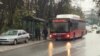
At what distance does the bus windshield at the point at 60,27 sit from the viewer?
143ft

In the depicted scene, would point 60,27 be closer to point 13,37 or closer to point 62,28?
point 62,28

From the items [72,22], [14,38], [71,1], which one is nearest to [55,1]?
[71,1]

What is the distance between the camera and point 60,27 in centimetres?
4344

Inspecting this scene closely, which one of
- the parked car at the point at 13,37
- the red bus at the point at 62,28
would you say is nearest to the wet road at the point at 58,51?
the parked car at the point at 13,37

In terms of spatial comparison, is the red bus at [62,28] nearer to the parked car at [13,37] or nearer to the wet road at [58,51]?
the parked car at [13,37]

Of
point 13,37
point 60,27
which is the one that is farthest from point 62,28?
point 13,37

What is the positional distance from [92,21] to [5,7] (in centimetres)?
12516

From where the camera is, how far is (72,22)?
4459 cm

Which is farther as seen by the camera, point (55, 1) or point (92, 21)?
point (92, 21)

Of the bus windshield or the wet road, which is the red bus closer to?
the bus windshield

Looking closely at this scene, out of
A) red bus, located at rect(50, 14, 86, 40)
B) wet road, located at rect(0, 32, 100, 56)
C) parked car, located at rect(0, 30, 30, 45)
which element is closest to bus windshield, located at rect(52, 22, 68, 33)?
red bus, located at rect(50, 14, 86, 40)

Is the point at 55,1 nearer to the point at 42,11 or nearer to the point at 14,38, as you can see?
the point at 42,11

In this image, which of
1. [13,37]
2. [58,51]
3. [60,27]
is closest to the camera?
[58,51]

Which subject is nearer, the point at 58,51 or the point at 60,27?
the point at 58,51
